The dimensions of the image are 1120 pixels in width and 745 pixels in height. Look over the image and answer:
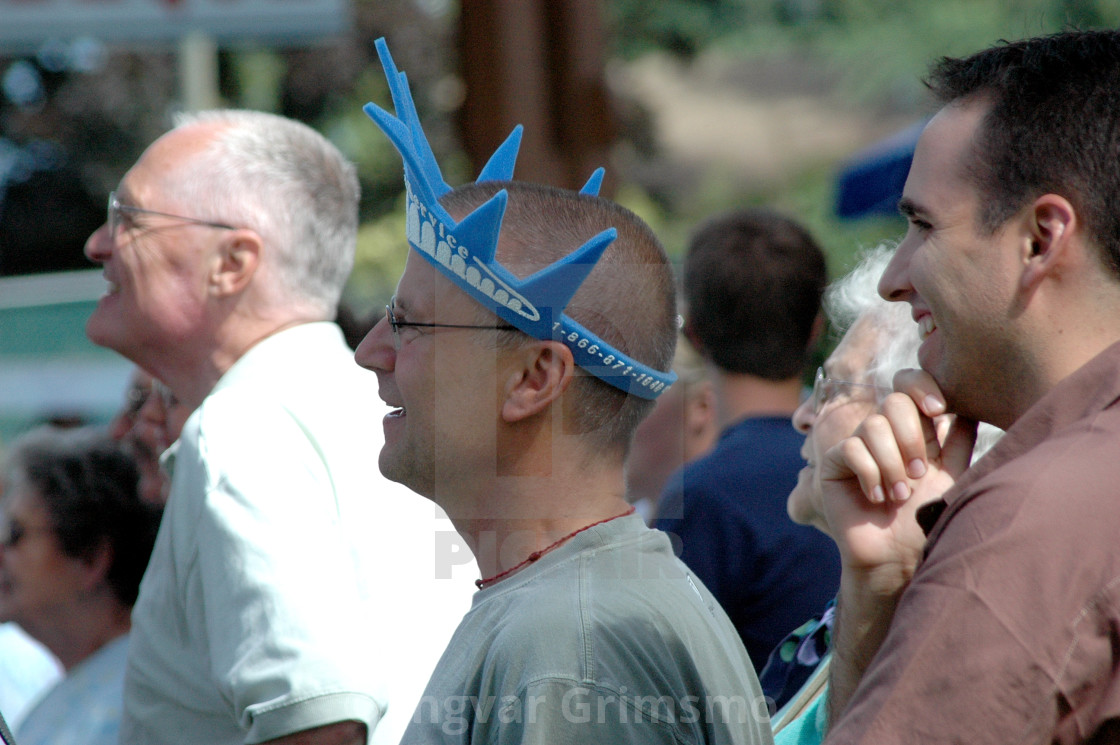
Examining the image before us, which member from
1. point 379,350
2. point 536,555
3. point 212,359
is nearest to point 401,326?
point 379,350

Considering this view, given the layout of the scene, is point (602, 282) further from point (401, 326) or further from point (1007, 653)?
point (1007, 653)

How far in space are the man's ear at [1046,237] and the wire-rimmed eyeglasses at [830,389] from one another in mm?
948

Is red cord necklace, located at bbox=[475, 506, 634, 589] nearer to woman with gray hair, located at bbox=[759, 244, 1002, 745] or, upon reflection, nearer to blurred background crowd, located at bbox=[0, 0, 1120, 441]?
woman with gray hair, located at bbox=[759, 244, 1002, 745]

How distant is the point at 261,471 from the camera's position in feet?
8.21

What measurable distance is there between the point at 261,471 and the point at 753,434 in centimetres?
150

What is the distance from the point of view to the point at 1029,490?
1435mm

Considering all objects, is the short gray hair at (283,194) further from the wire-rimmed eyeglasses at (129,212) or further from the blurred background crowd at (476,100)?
the blurred background crowd at (476,100)

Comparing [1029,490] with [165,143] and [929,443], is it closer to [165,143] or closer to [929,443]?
[929,443]

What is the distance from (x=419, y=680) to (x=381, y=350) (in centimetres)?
83

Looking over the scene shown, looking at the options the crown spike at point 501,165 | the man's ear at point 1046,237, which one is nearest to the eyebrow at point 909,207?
the man's ear at point 1046,237

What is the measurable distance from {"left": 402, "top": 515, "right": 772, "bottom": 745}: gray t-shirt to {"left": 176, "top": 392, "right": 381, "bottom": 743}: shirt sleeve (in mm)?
538

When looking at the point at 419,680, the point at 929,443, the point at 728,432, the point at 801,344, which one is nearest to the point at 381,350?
the point at 419,680

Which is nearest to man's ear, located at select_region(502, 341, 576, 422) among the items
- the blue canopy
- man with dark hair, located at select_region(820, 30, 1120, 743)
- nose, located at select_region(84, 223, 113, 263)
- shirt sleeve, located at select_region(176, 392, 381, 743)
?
man with dark hair, located at select_region(820, 30, 1120, 743)

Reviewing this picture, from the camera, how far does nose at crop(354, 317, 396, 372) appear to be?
7.34 feet
